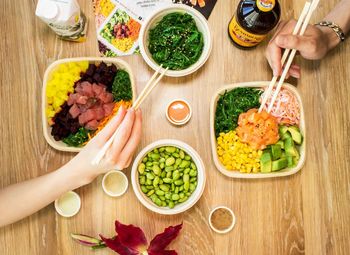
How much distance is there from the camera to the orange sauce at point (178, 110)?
1685 mm

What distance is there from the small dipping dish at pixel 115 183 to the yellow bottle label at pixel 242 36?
713 millimetres

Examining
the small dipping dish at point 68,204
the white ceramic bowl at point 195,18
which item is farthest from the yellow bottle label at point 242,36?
the small dipping dish at point 68,204

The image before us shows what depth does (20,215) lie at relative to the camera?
1.56 meters

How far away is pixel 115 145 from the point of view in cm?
140

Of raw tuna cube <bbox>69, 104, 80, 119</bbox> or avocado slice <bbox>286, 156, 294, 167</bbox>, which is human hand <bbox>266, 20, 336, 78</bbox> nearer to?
avocado slice <bbox>286, 156, 294, 167</bbox>

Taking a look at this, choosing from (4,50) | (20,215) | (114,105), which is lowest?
(20,215)

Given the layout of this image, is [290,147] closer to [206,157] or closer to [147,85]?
[206,157]

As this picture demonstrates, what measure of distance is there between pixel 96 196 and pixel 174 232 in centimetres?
36

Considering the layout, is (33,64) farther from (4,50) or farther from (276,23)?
(276,23)

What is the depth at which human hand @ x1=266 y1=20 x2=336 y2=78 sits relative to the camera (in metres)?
1.51

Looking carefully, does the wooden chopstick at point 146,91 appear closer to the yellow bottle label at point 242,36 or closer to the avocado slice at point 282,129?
the yellow bottle label at point 242,36

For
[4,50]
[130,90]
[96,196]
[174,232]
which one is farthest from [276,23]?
[4,50]

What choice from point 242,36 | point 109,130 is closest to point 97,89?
point 109,130

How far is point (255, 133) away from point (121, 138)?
522 millimetres
